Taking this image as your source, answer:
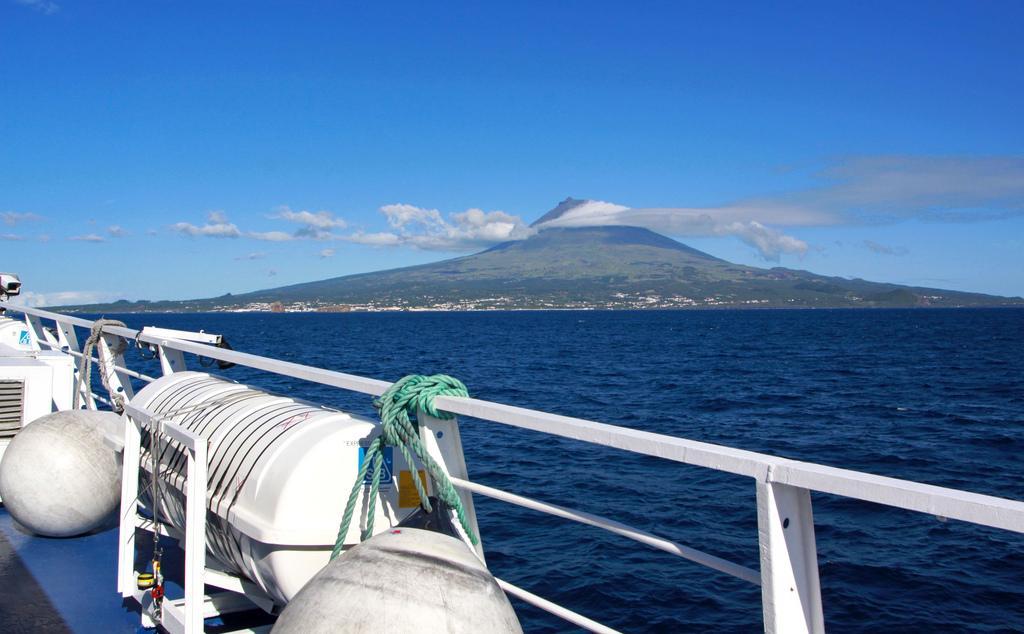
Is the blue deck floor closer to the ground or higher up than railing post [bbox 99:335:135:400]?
closer to the ground

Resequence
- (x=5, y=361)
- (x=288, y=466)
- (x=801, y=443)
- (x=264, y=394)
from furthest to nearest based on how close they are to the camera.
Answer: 1. (x=801, y=443)
2. (x=5, y=361)
3. (x=264, y=394)
4. (x=288, y=466)

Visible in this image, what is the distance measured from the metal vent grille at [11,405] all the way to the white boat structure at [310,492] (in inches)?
84.2

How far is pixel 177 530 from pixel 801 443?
18.2 metres

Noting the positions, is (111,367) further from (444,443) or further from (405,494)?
(444,443)

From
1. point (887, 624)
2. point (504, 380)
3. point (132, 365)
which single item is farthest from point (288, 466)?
point (132, 365)

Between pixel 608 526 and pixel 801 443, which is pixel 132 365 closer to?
pixel 801 443

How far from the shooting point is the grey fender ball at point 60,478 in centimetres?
523

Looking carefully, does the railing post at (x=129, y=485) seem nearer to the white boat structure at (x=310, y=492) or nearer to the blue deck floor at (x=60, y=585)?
the white boat structure at (x=310, y=492)

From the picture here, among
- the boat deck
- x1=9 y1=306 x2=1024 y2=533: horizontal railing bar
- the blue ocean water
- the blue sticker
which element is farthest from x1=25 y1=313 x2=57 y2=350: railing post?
x1=9 y1=306 x2=1024 y2=533: horizontal railing bar

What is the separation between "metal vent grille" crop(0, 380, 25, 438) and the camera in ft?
21.6

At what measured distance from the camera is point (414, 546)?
2.49 m

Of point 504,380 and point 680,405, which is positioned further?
point 504,380

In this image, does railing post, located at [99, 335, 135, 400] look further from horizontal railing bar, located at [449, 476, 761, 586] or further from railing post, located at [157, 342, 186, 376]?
horizontal railing bar, located at [449, 476, 761, 586]

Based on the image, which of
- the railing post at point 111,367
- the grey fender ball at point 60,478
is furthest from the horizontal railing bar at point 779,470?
the railing post at point 111,367
